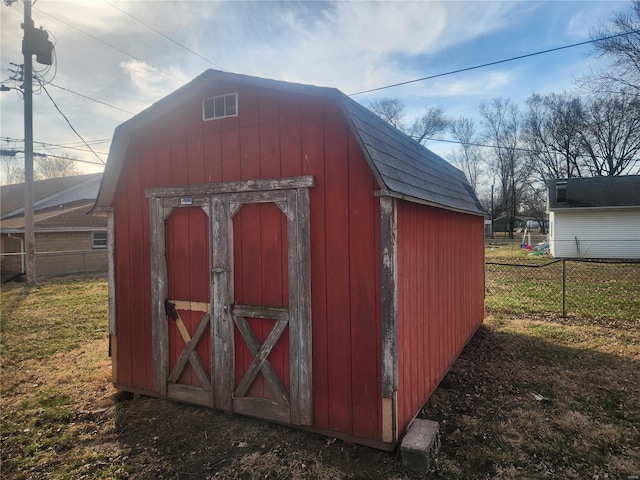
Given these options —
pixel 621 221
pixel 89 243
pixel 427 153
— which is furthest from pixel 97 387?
pixel 621 221

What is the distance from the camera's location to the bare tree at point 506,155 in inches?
1583

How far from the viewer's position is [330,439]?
344cm

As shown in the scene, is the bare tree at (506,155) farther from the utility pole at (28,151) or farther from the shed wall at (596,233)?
the utility pole at (28,151)

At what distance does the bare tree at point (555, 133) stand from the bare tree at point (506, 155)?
1.98 meters

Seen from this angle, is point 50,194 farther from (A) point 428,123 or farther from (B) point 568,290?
(A) point 428,123

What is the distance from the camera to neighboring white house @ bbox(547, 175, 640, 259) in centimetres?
1914

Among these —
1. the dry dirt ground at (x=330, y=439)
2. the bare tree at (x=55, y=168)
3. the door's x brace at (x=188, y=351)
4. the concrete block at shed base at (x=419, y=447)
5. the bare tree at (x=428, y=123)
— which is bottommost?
the dry dirt ground at (x=330, y=439)

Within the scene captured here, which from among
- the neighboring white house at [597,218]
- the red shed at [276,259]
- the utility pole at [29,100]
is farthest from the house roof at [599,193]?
the utility pole at [29,100]

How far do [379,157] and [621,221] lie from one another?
2234 centimetres

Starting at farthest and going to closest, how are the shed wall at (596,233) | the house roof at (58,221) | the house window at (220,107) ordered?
the shed wall at (596,233)
the house roof at (58,221)
the house window at (220,107)

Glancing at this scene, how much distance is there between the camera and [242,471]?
3029 millimetres

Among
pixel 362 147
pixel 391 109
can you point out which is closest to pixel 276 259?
pixel 362 147

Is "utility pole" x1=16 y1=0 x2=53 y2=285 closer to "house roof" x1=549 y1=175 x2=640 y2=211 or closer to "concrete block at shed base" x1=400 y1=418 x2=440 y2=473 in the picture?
"concrete block at shed base" x1=400 y1=418 x2=440 y2=473

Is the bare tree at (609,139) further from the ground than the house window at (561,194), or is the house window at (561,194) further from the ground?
the bare tree at (609,139)
